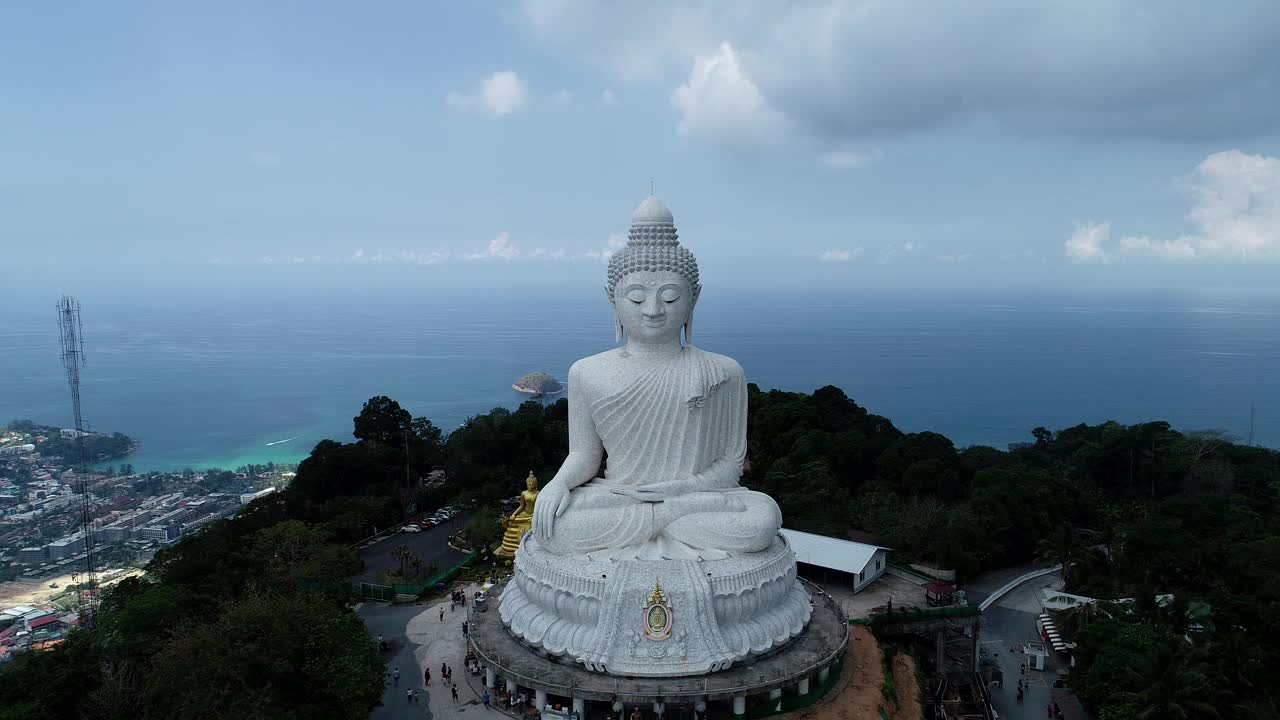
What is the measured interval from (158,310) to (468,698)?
168m

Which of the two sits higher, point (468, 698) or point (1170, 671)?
point (1170, 671)

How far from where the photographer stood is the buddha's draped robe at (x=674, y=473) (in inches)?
522

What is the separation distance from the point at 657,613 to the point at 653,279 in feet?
18.0

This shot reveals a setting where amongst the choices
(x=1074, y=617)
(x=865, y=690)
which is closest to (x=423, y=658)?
(x=865, y=690)

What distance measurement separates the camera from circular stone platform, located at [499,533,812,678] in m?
12.2

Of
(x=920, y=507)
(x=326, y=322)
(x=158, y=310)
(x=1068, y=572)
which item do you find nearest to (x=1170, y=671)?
(x=1068, y=572)

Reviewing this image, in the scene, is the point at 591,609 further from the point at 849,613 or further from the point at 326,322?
the point at 326,322

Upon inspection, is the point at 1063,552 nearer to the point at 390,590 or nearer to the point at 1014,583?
the point at 1014,583

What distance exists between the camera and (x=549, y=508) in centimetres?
1338

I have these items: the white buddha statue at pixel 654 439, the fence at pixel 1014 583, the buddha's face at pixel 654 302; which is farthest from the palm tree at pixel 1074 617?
the buddha's face at pixel 654 302

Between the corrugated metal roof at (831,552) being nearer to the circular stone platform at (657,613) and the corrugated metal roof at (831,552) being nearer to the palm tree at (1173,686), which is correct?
the circular stone platform at (657,613)

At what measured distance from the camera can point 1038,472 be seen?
27.5 meters

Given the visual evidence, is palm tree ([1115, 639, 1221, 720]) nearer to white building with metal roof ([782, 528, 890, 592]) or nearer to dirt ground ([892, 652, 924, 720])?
dirt ground ([892, 652, 924, 720])

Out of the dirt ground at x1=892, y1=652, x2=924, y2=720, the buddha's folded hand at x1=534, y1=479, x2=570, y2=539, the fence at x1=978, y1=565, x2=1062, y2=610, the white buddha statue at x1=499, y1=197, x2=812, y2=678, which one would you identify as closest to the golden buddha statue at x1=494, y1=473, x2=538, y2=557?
the white buddha statue at x1=499, y1=197, x2=812, y2=678
